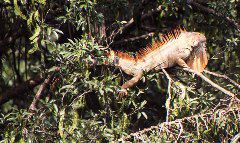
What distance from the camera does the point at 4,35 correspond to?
735 centimetres

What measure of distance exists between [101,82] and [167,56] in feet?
3.40

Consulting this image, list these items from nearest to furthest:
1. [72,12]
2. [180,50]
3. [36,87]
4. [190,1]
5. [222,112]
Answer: [222,112], [72,12], [180,50], [190,1], [36,87]

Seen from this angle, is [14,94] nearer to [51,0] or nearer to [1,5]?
[1,5]

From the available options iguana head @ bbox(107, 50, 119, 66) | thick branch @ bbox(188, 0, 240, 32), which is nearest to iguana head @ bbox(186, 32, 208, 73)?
thick branch @ bbox(188, 0, 240, 32)

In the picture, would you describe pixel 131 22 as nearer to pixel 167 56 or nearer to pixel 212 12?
pixel 167 56

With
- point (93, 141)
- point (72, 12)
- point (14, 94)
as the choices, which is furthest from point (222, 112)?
point (14, 94)

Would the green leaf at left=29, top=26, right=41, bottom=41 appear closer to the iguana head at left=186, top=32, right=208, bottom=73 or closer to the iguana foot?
the iguana foot

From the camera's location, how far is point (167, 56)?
6.48 metres

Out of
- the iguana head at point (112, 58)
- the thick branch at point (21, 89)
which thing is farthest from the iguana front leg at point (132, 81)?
the thick branch at point (21, 89)

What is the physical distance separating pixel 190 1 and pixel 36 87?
2288mm

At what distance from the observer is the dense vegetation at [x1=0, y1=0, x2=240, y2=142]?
5.59 m

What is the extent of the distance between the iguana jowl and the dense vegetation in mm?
124

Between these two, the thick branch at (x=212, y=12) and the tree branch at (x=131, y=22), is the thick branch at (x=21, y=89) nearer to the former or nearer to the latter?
the tree branch at (x=131, y=22)

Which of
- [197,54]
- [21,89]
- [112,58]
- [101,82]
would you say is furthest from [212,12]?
[21,89]
